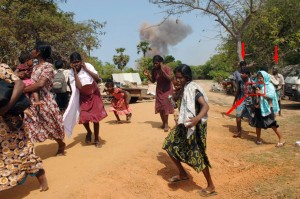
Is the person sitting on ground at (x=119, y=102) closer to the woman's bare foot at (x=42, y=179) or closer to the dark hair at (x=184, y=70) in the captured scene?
the dark hair at (x=184, y=70)

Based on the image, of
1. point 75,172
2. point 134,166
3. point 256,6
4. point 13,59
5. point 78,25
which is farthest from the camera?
point 78,25

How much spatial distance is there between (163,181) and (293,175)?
1909 mm

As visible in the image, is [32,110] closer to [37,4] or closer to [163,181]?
[163,181]

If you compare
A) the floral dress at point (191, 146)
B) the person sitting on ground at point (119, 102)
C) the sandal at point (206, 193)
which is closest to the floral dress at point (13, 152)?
the floral dress at point (191, 146)

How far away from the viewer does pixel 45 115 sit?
5.01 metres

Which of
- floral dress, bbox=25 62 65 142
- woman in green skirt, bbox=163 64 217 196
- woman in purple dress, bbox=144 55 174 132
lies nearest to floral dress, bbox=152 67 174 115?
woman in purple dress, bbox=144 55 174 132

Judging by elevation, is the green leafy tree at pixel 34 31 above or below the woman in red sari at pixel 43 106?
above

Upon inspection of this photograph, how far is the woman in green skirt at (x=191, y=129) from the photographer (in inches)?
164

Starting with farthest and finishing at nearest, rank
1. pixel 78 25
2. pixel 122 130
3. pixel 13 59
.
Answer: pixel 78 25, pixel 13 59, pixel 122 130

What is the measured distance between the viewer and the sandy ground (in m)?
4.24

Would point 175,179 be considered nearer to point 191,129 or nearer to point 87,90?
point 191,129

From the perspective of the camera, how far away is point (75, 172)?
15.4ft

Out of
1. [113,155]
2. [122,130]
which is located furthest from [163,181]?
[122,130]

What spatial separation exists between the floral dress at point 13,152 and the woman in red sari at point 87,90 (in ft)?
6.28
